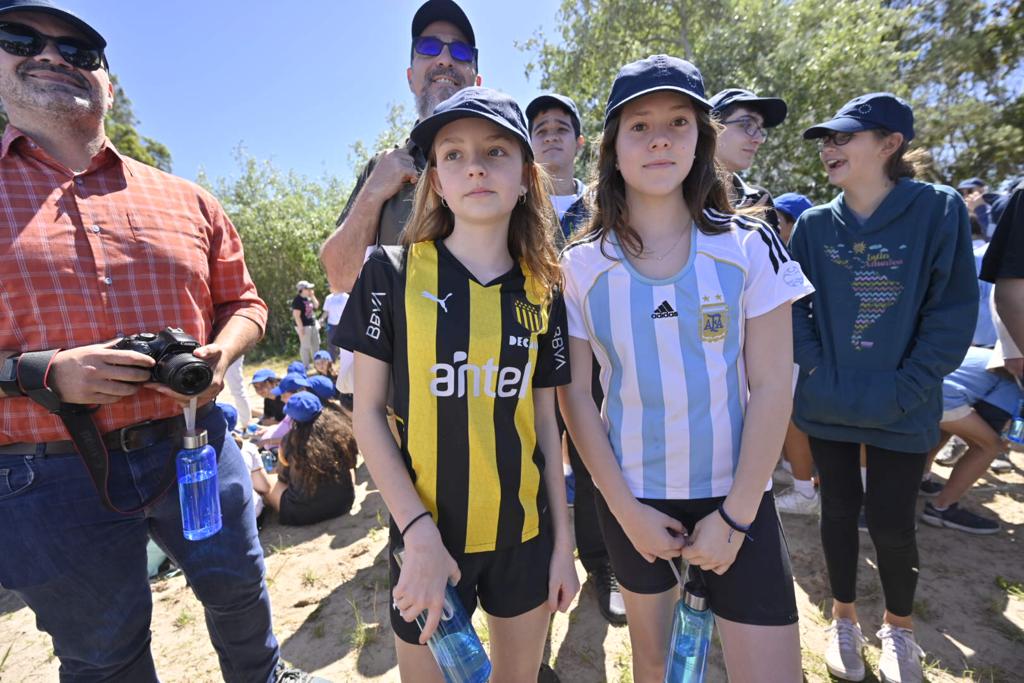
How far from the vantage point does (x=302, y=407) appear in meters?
4.09

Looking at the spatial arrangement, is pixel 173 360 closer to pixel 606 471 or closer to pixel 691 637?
pixel 606 471

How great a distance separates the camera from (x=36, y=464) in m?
1.64

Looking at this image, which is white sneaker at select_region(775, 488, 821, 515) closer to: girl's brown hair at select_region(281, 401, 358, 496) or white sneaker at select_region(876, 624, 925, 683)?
white sneaker at select_region(876, 624, 925, 683)

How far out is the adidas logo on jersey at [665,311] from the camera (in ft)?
5.07

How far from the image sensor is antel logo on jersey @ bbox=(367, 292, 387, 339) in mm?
1448

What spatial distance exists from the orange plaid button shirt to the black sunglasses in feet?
0.88

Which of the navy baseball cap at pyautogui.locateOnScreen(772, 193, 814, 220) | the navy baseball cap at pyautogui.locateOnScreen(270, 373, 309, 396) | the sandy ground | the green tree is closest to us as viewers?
the sandy ground

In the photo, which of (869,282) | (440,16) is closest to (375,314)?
(440,16)

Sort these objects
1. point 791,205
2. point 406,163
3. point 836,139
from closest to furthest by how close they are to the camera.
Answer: point 406,163 < point 836,139 < point 791,205

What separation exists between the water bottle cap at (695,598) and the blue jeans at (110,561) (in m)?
1.70

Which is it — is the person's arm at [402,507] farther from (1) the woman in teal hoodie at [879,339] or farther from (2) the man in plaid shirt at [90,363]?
(1) the woman in teal hoodie at [879,339]

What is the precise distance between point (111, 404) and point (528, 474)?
150cm

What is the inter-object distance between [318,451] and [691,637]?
3.36 metres

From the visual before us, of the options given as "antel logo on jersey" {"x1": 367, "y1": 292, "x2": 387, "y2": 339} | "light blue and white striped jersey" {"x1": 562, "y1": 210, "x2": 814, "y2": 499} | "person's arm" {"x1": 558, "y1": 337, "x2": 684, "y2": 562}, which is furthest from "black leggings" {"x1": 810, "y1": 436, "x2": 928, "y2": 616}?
"antel logo on jersey" {"x1": 367, "y1": 292, "x2": 387, "y2": 339}
